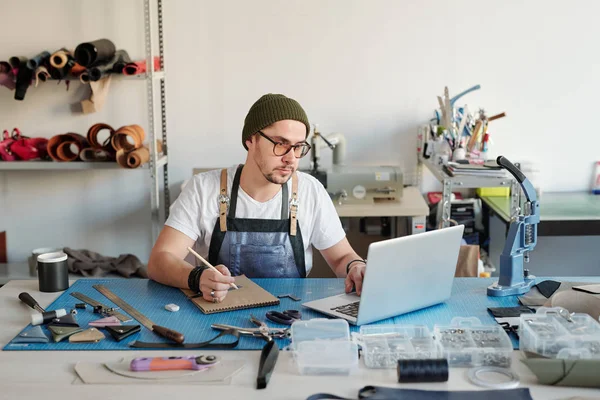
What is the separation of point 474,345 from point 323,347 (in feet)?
1.19

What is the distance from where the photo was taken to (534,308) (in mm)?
2164

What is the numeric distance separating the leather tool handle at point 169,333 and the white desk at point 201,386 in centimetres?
4

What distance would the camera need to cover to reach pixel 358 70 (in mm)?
4164

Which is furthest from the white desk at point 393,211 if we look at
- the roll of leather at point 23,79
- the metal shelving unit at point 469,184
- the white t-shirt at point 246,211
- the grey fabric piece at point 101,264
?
the roll of leather at point 23,79

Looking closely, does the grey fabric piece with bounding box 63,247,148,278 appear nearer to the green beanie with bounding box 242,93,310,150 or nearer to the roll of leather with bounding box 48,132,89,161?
the roll of leather with bounding box 48,132,89,161

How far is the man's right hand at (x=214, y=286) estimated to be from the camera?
2191 millimetres

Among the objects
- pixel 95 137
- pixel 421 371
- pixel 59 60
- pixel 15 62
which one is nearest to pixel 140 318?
pixel 421 371

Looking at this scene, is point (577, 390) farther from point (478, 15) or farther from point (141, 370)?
point (478, 15)

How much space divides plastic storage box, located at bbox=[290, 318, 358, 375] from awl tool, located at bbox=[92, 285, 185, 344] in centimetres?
30

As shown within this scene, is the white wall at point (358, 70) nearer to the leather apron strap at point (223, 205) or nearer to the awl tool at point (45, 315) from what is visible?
the leather apron strap at point (223, 205)

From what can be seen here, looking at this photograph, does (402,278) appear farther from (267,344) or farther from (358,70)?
(358,70)

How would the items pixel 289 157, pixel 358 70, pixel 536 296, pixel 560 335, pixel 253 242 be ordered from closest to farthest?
pixel 560 335 → pixel 536 296 → pixel 289 157 → pixel 253 242 → pixel 358 70

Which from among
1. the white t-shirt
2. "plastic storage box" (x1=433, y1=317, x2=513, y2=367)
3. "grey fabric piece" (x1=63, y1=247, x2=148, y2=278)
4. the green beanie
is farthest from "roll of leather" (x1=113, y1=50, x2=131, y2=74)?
"plastic storage box" (x1=433, y1=317, x2=513, y2=367)

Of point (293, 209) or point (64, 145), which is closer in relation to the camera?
point (293, 209)
